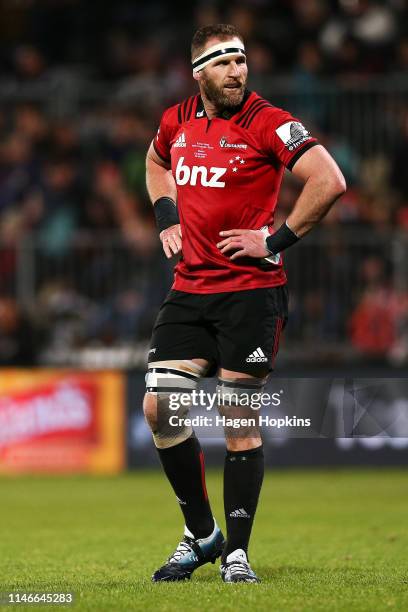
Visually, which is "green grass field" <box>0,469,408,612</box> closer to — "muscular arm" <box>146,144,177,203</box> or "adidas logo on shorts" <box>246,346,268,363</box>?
"adidas logo on shorts" <box>246,346,268,363</box>

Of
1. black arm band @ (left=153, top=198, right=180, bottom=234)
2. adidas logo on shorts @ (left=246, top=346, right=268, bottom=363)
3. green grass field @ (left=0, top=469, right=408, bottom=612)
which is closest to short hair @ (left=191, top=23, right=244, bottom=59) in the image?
black arm band @ (left=153, top=198, right=180, bottom=234)

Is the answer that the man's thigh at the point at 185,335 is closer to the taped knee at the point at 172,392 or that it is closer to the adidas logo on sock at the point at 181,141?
the taped knee at the point at 172,392

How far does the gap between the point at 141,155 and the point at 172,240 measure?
32.7 feet

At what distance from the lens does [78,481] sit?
13797 millimetres

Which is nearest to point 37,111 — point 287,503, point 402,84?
point 402,84

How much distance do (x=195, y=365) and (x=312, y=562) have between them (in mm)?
1522

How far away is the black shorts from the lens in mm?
6457

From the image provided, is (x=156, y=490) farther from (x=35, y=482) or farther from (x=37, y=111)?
(x=37, y=111)

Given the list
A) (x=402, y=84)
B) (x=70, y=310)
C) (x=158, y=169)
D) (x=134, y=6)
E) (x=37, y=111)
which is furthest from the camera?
(x=134, y=6)

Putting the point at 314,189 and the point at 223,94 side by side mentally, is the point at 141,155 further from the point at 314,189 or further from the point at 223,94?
the point at 314,189

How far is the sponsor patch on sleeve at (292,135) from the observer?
6232 millimetres

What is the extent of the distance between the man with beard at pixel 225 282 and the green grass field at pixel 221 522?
438mm

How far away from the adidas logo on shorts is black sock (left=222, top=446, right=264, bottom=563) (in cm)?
44

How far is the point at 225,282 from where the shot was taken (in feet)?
21.5
